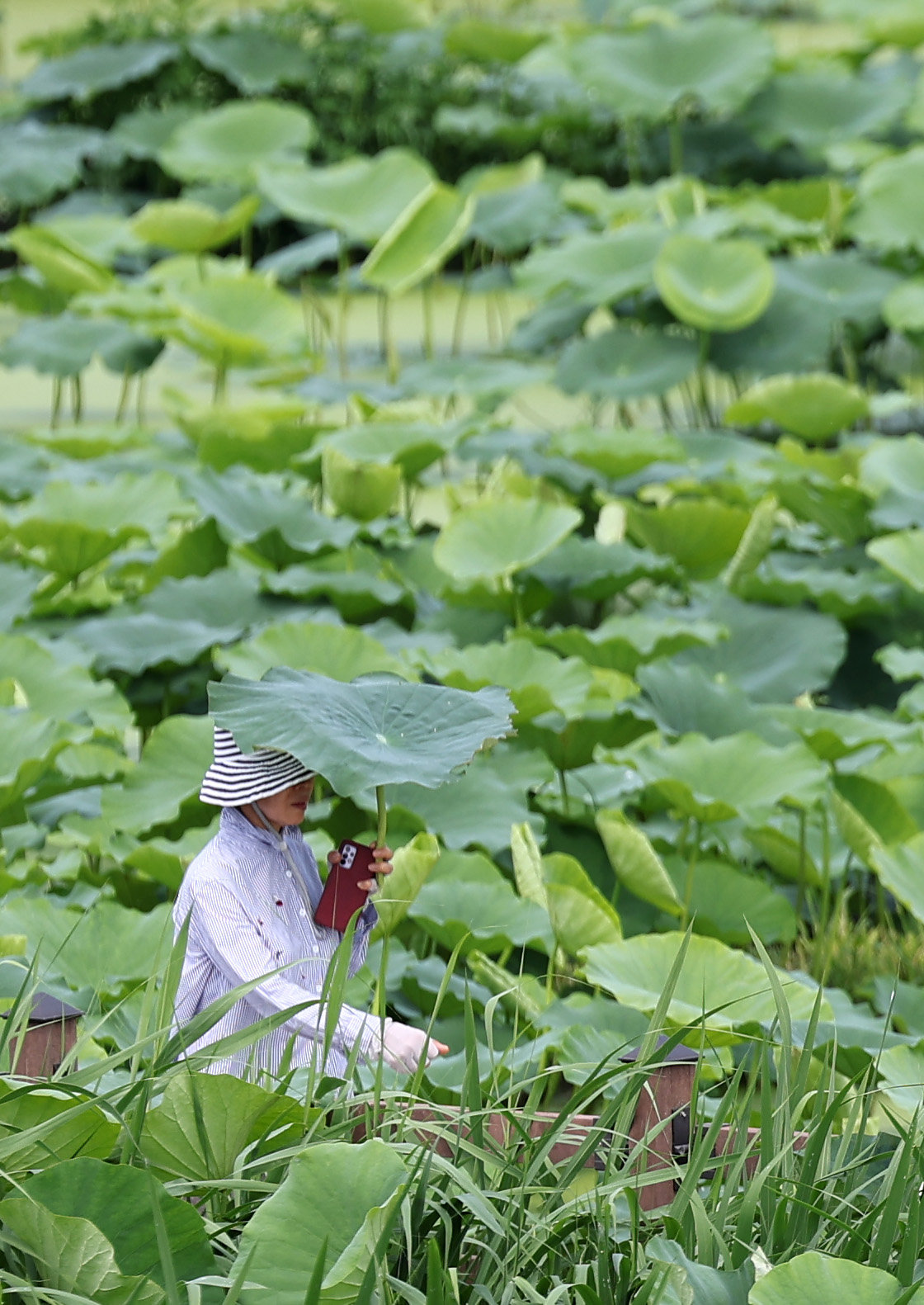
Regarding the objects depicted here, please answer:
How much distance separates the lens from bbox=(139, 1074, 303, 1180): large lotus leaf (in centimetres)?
117

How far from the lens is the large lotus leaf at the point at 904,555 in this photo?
3.00 m

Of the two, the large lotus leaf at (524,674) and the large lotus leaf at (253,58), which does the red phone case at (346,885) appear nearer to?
the large lotus leaf at (524,674)

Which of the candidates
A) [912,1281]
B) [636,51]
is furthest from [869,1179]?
[636,51]

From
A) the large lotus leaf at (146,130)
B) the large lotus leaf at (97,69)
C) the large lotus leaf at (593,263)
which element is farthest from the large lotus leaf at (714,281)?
the large lotus leaf at (97,69)

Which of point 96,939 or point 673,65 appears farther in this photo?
point 673,65

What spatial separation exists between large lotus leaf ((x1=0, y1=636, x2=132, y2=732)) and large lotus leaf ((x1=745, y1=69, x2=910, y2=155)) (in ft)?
16.1

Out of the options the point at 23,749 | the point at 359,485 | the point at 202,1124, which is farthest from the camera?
the point at 359,485

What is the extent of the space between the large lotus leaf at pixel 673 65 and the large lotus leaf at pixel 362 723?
522 cm

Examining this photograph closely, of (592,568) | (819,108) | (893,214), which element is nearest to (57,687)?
(592,568)

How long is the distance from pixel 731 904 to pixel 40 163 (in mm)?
4920

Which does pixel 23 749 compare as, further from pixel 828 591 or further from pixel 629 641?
pixel 828 591

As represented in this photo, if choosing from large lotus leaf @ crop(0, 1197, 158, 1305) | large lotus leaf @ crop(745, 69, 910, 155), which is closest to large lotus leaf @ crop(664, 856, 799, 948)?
large lotus leaf @ crop(0, 1197, 158, 1305)

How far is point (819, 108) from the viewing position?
659 centimetres

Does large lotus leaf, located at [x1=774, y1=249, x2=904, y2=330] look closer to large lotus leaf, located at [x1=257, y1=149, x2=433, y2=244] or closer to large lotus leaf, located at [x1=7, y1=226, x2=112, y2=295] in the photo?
large lotus leaf, located at [x1=257, y1=149, x2=433, y2=244]
